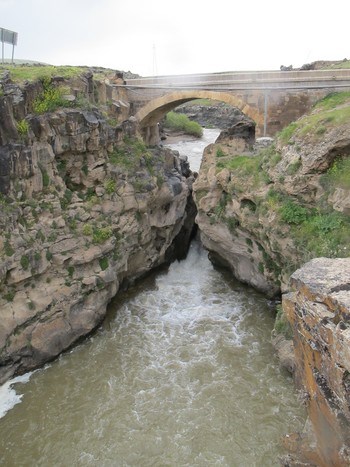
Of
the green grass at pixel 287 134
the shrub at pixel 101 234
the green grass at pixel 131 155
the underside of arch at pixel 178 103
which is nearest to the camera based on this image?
the shrub at pixel 101 234

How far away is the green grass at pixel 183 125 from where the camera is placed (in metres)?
38.3

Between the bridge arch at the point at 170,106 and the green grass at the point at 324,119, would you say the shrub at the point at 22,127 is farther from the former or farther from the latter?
the bridge arch at the point at 170,106

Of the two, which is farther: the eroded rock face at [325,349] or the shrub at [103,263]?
the shrub at [103,263]

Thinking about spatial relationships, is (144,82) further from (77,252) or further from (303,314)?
(303,314)

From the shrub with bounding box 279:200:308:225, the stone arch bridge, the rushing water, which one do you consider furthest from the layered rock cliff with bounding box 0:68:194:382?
the shrub with bounding box 279:200:308:225

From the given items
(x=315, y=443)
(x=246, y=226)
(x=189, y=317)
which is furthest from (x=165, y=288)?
(x=315, y=443)

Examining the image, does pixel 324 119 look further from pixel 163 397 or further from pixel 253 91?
pixel 163 397

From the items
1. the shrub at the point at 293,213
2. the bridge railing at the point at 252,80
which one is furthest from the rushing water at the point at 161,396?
the bridge railing at the point at 252,80

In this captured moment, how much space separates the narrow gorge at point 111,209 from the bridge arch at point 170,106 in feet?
8.19

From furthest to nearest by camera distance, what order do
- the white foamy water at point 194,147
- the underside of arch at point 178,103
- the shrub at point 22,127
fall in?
1. the white foamy water at point 194,147
2. the underside of arch at point 178,103
3. the shrub at point 22,127

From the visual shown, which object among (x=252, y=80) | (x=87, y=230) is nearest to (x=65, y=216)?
(x=87, y=230)

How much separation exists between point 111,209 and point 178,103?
32.6 feet

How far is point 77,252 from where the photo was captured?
1605 cm

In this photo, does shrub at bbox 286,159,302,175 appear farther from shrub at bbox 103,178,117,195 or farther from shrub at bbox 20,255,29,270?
shrub at bbox 20,255,29,270
